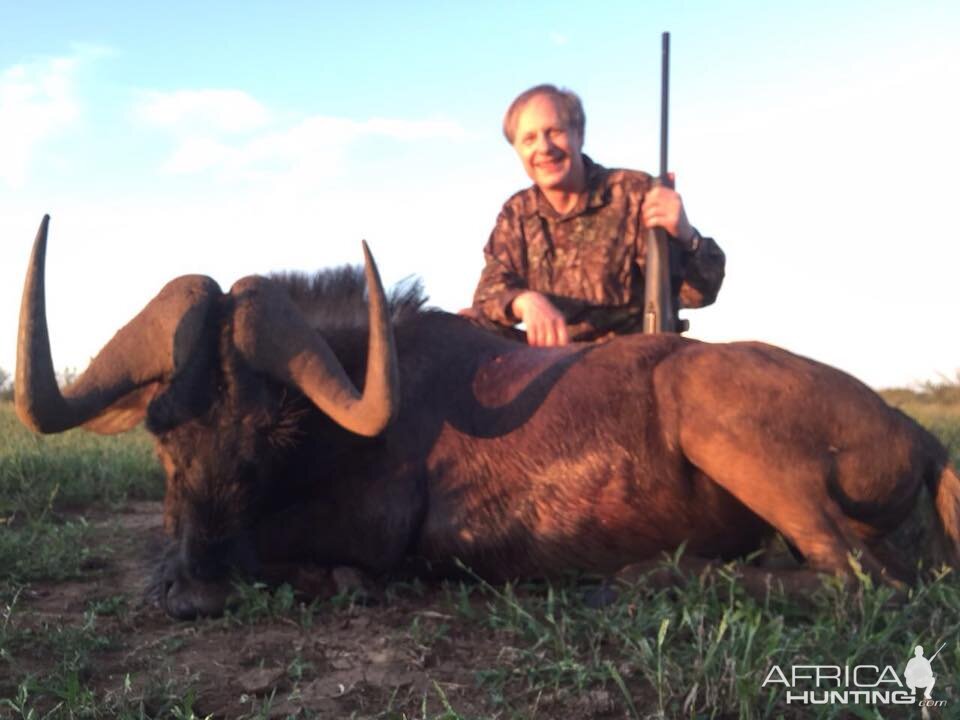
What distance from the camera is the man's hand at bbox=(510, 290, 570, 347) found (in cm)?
433

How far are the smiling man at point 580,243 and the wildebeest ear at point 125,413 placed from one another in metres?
2.25

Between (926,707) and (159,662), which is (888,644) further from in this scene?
(159,662)

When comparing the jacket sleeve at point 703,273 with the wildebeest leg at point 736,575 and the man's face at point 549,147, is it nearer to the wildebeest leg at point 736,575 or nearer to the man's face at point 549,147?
the man's face at point 549,147

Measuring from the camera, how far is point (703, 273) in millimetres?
5441

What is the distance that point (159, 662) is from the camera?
2570 mm

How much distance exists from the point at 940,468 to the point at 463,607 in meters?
1.80

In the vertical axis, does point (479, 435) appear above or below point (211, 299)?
below

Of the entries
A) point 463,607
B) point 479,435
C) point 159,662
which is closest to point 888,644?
point 463,607

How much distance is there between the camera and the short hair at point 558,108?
559cm

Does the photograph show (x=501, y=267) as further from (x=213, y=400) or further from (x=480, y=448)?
(x=213, y=400)

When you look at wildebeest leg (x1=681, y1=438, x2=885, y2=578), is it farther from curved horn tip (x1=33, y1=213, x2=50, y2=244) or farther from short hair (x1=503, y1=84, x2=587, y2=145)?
→ short hair (x1=503, y1=84, x2=587, y2=145)

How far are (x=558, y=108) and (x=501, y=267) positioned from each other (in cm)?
101

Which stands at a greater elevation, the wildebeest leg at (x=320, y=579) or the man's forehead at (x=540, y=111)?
the man's forehead at (x=540, y=111)

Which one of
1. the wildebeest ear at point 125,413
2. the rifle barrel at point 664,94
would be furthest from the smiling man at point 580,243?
the wildebeest ear at point 125,413
